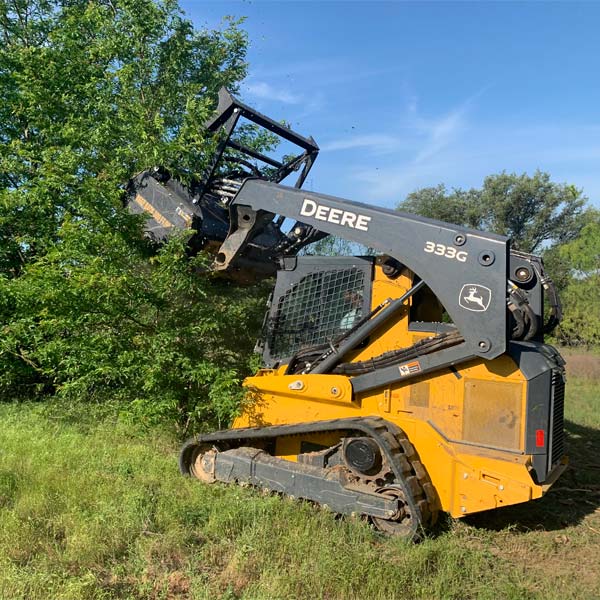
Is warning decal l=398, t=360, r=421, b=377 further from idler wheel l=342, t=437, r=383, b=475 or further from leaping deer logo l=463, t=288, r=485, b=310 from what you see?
leaping deer logo l=463, t=288, r=485, b=310

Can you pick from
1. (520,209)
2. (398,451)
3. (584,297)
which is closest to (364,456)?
(398,451)

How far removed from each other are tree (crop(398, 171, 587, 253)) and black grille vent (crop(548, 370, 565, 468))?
31470 mm

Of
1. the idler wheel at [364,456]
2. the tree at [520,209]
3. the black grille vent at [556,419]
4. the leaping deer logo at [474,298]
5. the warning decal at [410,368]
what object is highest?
the tree at [520,209]

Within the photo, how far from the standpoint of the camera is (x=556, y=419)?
4.61 m

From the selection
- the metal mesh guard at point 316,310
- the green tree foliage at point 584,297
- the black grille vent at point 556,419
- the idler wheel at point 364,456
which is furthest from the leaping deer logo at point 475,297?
the green tree foliage at point 584,297

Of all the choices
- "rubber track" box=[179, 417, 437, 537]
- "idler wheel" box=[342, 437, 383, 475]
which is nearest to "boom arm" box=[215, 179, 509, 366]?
"rubber track" box=[179, 417, 437, 537]

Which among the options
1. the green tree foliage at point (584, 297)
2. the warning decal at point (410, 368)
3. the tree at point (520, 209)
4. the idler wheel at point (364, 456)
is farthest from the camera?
the tree at point (520, 209)

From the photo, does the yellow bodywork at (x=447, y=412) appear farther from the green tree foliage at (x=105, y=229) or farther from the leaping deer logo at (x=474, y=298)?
the green tree foliage at (x=105, y=229)

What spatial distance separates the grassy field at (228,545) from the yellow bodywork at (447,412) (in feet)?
1.76

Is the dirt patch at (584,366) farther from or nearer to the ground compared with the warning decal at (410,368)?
farther from the ground

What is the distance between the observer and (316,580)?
11.7 ft

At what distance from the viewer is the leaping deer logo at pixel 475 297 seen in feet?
13.7

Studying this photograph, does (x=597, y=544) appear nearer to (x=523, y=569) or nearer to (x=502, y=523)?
(x=502, y=523)

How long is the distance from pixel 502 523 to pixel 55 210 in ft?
25.9
